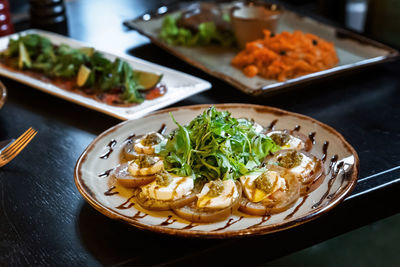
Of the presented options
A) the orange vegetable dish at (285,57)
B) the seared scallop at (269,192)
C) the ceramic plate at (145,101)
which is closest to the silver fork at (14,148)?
the ceramic plate at (145,101)

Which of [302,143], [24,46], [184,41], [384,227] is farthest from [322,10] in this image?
[302,143]

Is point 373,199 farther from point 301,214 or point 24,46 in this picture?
point 24,46

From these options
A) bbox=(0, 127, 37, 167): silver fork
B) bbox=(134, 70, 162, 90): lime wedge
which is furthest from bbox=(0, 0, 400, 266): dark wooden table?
bbox=(134, 70, 162, 90): lime wedge

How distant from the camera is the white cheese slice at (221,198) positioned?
118 cm

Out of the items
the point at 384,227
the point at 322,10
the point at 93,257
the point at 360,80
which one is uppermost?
the point at 93,257

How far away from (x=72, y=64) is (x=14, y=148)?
2.16ft

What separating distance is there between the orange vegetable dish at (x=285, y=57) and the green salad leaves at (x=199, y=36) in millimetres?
303

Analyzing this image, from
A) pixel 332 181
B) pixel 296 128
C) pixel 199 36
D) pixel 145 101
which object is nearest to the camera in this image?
pixel 332 181

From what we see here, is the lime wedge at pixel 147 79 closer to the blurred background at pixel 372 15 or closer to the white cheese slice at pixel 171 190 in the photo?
the white cheese slice at pixel 171 190

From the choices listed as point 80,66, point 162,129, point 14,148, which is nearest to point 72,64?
point 80,66

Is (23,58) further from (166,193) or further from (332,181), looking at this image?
(332,181)

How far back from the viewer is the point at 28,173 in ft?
5.08

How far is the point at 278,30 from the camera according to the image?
2.80 meters

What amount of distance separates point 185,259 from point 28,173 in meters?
0.66
